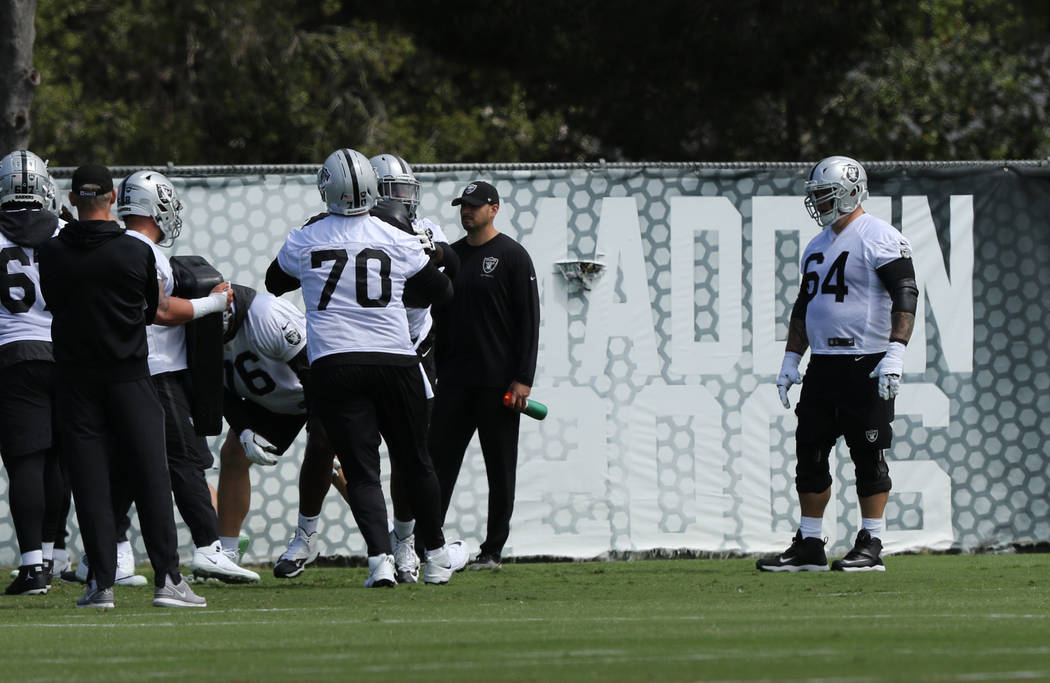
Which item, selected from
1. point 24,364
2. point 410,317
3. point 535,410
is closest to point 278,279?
point 410,317

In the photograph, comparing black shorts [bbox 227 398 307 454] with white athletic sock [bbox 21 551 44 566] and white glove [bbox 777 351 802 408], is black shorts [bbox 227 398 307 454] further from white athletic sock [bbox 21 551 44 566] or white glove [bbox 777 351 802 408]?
white glove [bbox 777 351 802 408]

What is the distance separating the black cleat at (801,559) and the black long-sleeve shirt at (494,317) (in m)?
1.59

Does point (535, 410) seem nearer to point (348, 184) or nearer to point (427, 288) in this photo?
point (427, 288)

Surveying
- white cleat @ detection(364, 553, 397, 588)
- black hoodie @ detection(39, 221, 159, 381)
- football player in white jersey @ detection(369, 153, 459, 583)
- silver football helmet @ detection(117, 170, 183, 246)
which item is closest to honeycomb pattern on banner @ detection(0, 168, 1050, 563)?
football player in white jersey @ detection(369, 153, 459, 583)

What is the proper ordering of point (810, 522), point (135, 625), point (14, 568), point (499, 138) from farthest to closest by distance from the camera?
point (499, 138) < point (14, 568) < point (810, 522) < point (135, 625)

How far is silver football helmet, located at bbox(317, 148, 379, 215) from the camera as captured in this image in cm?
800

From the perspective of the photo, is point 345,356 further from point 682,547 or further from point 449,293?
point 682,547

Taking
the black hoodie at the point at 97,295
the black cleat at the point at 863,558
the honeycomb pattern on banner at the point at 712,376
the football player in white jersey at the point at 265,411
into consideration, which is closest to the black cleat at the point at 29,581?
the football player in white jersey at the point at 265,411

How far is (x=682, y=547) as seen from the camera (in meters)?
10.5

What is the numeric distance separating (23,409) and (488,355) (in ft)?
8.20

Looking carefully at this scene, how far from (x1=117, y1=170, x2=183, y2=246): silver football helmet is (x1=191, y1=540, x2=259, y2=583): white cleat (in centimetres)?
151

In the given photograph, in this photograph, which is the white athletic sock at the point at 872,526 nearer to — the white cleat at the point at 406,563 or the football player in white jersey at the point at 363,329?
the white cleat at the point at 406,563

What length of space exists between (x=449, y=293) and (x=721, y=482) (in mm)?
2957

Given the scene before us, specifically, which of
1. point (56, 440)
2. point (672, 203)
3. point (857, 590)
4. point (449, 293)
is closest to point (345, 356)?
point (449, 293)
